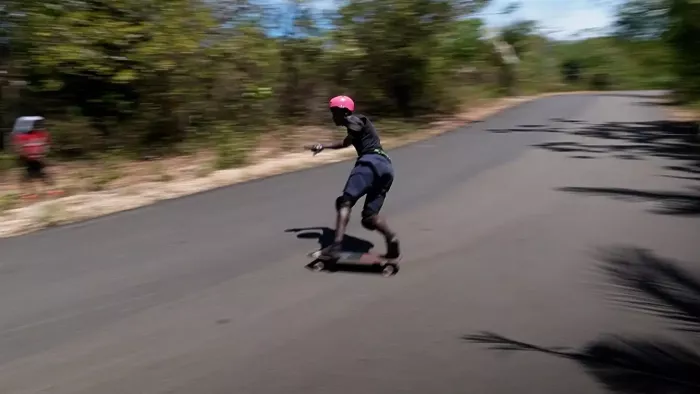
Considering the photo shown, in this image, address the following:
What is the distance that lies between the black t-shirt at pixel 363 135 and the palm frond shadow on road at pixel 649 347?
2316 millimetres

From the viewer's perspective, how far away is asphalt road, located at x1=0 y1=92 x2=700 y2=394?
4.55m

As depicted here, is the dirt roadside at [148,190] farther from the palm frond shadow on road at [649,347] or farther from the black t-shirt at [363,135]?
the palm frond shadow on road at [649,347]

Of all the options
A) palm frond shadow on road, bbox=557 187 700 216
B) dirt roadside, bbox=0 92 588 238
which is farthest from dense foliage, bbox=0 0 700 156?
dirt roadside, bbox=0 92 588 238

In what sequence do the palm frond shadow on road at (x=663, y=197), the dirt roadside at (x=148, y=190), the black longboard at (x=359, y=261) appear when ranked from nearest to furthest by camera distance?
the black longboard at (x=359, y=261), the palm frond shadow on road at (x=663, y=197), the dirt roadside at (x=148, y=190)

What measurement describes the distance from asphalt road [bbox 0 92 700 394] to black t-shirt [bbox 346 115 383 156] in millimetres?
1146

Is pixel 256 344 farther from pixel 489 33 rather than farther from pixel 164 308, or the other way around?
pixel 489 33

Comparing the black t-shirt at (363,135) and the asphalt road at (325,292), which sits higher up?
the black t-shirt at (363,135)

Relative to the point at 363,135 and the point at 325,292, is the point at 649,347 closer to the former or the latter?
the point at 325,292

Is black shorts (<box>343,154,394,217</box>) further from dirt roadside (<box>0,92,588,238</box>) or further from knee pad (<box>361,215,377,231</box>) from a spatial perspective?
dirt roadside (<box>0,92,588,238</box>)

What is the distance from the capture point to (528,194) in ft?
33.9

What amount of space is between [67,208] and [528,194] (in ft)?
20.5

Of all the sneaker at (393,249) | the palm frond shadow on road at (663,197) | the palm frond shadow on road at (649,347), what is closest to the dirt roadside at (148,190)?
the sneaker at (393,249)

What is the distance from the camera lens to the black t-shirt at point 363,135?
22.1 feet

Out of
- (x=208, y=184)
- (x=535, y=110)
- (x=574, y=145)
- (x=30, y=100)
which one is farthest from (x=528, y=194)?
(x=535, y=110)
